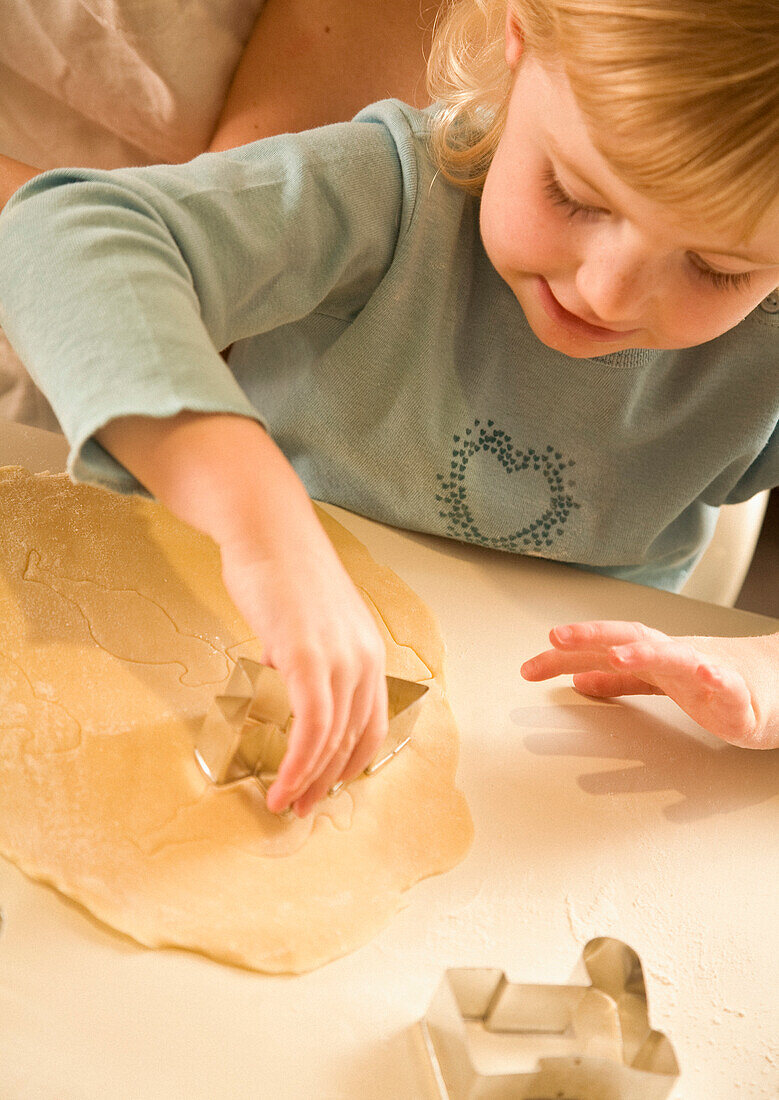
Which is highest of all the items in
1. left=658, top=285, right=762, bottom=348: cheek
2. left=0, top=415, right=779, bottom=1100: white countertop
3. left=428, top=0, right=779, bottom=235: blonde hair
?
left=428, top=0, right=779, bottom=235: blonde hair

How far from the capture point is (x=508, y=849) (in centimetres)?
58

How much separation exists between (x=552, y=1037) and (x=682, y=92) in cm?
52

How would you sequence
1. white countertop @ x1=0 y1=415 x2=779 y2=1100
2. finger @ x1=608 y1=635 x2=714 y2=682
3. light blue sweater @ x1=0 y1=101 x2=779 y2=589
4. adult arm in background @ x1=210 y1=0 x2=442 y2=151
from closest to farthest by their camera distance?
white countertop @ x1=0 y1=415 x2=779 y2=1100
light blue sweater @ x1=0 y1=101 x2=779 y2=589
finger @ x1=608 y1=635 x2=714 y2=682
adult arm in background @ x1=210 y1=0 x2=442 y2=151

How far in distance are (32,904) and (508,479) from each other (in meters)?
0.56

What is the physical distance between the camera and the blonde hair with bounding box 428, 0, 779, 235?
482 mm

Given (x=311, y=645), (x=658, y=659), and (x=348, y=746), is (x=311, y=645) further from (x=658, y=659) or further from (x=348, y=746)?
(x=658, y=659)

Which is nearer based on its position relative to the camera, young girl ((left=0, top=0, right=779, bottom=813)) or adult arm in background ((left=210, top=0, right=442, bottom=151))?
young girl ((left=0, top=0, right=779, bottom=813))

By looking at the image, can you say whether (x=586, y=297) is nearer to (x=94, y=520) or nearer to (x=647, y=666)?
(x=647, y=666)

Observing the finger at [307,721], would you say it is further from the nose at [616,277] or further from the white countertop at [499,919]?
the nose at [616,277]

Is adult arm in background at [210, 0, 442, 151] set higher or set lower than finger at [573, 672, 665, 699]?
higher

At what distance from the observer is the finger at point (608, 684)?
704 mm

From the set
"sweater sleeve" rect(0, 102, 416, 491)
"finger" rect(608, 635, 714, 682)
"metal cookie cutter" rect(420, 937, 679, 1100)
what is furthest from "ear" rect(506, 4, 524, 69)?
"metal cookie cutter" rect(420, 937, 679, 1100)

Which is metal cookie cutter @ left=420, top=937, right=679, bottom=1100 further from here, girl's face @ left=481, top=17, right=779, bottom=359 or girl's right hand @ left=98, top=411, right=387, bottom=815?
girl's face @ left=481, top=17, right=779, bottom=359

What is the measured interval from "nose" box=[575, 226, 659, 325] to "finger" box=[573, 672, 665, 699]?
274 millimetres
